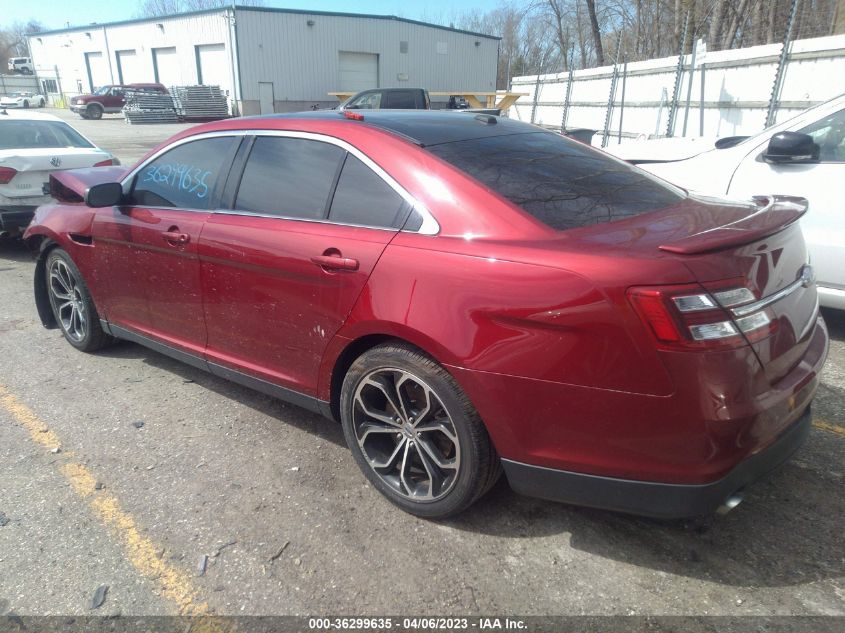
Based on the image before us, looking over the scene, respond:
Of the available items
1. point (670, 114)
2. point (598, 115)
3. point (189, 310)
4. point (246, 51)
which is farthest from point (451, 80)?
point (189, 310)

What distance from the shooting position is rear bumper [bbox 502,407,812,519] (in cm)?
208

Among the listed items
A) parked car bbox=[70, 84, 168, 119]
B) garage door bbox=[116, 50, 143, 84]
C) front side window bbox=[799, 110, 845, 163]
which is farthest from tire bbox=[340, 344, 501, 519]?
garage door bbox=[116, 50, 143, 84]

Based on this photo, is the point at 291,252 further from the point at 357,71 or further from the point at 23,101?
the point at 23,101

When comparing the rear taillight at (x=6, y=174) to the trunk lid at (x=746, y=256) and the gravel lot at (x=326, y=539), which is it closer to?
the gravel lot at (x=326, y=539)

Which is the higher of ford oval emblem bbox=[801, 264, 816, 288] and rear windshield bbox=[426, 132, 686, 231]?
rear windshield bbox=[426, 132, 686, 231]

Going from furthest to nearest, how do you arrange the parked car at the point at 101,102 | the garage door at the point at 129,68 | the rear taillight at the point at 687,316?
the garage door at the point at 129,68, the parked car at the point at 101,102, the rear taillight at the point at 687,316

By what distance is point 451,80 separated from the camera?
41.9 m

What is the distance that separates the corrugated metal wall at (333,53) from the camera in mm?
33969

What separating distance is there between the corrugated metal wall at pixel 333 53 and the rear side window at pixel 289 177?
111 feet

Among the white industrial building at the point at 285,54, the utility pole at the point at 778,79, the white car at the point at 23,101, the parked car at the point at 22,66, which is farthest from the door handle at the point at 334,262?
the parked car at the point at 22,66

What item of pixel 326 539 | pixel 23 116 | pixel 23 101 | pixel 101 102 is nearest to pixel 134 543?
pixel 326 539

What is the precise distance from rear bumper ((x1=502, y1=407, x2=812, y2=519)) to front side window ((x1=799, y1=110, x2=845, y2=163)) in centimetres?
279

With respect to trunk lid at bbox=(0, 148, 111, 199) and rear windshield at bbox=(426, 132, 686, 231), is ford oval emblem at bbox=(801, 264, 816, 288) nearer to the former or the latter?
rear windshield at bbox=(426, 132, 686, 231)

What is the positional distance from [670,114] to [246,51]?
27.7 metres
